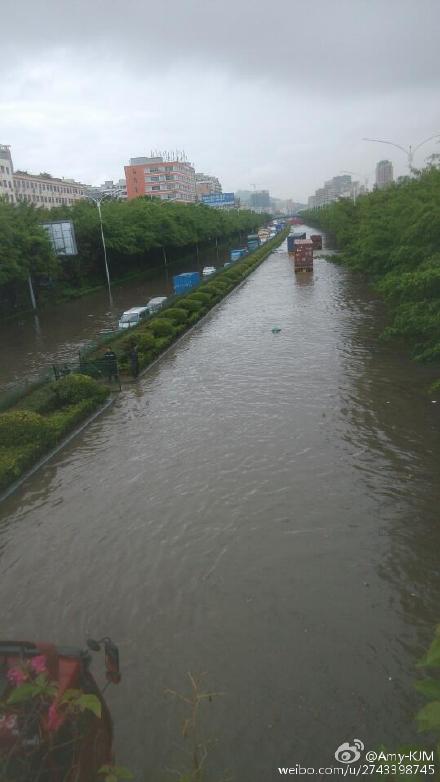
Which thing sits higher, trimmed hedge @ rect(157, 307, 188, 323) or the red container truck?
the red container truck

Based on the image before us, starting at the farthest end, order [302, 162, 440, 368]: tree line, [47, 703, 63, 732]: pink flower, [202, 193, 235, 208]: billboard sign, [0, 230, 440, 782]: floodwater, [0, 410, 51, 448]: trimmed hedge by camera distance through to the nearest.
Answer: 1. [202, 193, 235, 208]: billboard sign
2. [0, 410, 51, 448]: trimmed hedge
3. [302, 162, 440, 368]: tree line
4. [0, 230, 440, 782]: floodwater
5. [47, 703, 63, 732]: pink flower

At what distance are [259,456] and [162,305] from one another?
20792 millimetres

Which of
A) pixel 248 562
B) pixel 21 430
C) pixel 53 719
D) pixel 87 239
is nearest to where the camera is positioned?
pixel 53 719

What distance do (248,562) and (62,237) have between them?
3361cm

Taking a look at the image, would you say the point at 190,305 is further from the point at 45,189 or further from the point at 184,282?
the point at 45,189

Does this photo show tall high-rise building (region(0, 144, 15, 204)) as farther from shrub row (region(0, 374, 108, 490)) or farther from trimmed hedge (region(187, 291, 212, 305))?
shrub row (region(0, 374, 108, 490))

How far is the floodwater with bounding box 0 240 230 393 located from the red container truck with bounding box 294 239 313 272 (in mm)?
11990

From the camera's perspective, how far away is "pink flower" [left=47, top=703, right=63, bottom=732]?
3.77m

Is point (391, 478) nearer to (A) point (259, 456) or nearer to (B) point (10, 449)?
(A) point (259, 456)

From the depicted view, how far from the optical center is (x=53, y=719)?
3.82 metres

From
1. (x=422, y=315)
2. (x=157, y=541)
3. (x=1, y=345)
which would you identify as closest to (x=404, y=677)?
(x=157, y=541)

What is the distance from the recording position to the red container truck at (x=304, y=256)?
47.3 m

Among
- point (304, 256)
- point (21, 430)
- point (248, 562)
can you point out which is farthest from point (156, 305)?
point (248, 562)

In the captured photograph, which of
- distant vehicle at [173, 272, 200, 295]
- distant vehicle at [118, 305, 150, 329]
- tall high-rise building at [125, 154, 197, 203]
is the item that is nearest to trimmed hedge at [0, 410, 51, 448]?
distant vehicle at [118, 305, 150, 329]
